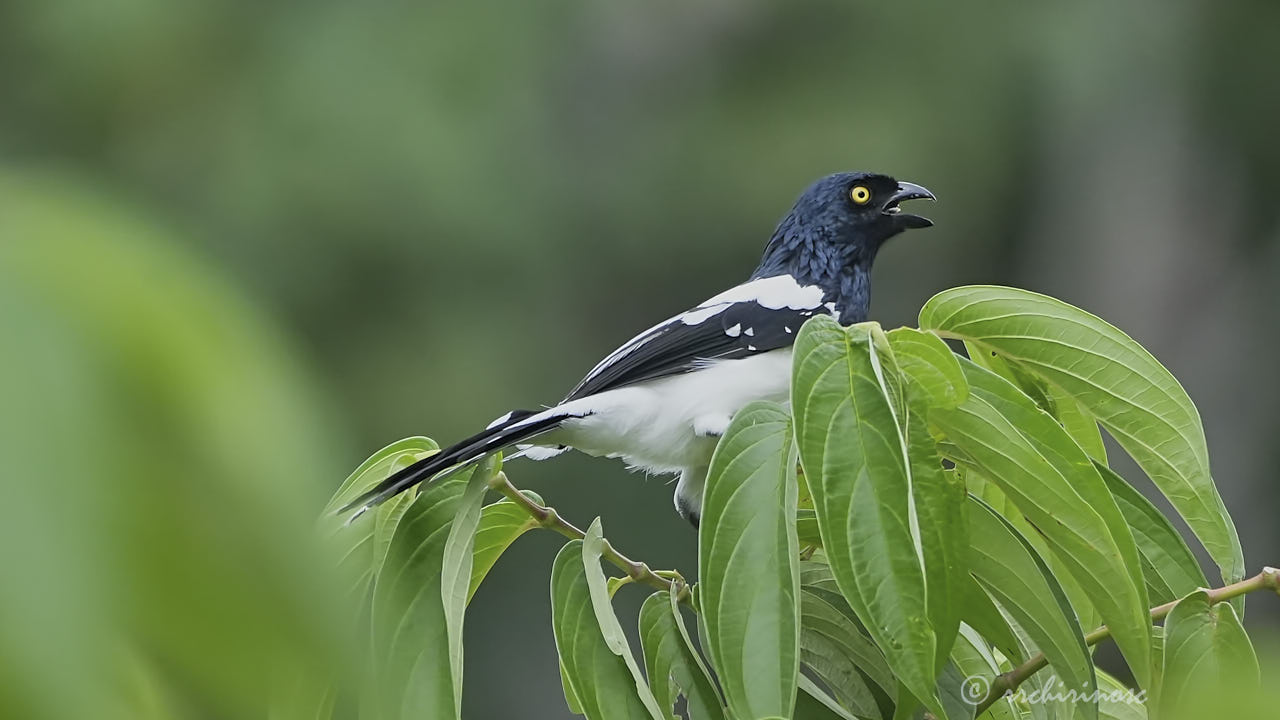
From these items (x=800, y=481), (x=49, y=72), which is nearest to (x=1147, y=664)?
(x=800, y=481)

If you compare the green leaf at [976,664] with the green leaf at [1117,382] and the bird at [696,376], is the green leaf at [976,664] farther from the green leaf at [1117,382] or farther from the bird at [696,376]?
the bird at [696,376]

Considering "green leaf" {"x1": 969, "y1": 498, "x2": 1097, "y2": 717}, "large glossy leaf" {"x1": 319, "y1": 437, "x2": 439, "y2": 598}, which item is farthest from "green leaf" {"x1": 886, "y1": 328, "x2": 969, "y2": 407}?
"large glossy leaf" {"x1": 319, "y1": 437, "x2": 439, "y2": 598}

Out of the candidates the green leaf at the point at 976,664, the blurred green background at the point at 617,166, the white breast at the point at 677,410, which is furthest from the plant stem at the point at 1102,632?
the blurred green background at the point at 617,166

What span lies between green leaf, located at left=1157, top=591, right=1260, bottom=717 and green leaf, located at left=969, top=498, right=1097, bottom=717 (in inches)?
4.0

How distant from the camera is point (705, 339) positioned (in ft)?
10.2

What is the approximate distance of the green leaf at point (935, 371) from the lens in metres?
1.50

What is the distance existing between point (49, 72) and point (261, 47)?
161 cm

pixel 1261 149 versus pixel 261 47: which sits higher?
pixel 261 47

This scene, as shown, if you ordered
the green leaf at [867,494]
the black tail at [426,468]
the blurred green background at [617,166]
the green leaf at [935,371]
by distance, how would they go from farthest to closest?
the blurred green background at [617,166] < the black tail at [426,468] < the green leaf at [935,371] < the green leaf at [867,494]

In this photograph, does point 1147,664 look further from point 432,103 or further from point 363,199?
point 432,103

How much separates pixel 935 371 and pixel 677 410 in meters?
1.51

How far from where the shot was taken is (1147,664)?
5.12 ft

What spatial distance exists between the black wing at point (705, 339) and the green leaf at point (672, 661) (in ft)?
4.15

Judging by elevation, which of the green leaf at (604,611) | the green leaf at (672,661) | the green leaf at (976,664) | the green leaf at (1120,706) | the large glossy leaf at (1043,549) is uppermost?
the green leaf at (604,611)
